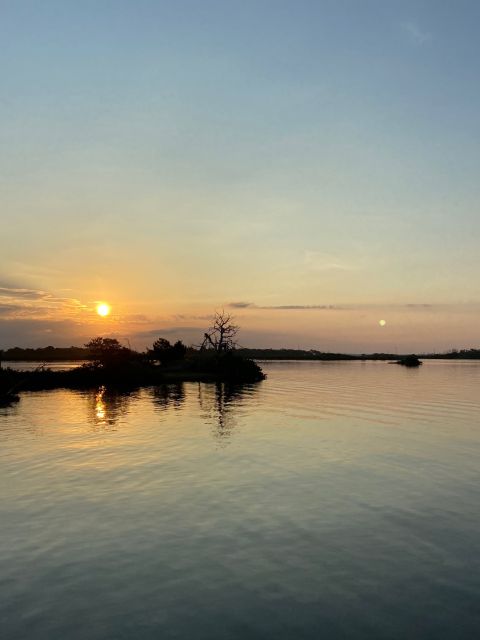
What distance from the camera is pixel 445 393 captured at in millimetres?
77438

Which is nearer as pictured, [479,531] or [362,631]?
[362,631]

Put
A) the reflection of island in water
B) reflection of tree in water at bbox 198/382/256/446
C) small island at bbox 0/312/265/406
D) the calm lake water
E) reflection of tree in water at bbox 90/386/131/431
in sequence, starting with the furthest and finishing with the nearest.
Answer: small island at bbox 0/312/265/406 < reflection of tree in water at bbox 90/386/131/431 < the reflection of island in water < reflection of tree in water at bbox 198/382/256/446 < the calm lake water

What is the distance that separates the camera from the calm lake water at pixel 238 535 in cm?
1210

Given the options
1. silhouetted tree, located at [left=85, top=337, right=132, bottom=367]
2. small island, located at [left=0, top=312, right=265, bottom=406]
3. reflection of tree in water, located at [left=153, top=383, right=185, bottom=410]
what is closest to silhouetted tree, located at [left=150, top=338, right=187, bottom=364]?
small island, located at [left=0, top=312, right=265, bottom=406]

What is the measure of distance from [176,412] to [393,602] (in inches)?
1598

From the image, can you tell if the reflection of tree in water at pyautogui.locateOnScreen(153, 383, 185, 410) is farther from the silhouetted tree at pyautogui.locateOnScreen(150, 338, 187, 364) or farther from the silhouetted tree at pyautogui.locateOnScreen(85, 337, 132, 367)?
the silhouetted tree at pyautogui.locateOnScreen(150, 338, 187, 364)

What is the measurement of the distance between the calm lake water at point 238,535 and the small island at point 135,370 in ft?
127

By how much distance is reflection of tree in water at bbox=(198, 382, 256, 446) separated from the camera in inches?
1592

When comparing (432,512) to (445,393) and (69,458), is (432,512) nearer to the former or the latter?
(69,458)

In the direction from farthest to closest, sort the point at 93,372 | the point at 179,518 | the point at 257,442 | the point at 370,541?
the point at 93,372 < the point at 257,442 < the point at 179,518 < the point at 370,541

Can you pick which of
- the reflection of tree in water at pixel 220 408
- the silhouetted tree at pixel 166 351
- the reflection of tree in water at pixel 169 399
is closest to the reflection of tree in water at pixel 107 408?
the reflection of tree in water at pixel 169 399

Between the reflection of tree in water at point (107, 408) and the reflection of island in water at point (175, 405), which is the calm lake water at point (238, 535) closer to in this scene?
the reflection of island in water at point (175, 405)

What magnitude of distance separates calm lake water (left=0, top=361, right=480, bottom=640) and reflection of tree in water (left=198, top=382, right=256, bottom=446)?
5.07 ft

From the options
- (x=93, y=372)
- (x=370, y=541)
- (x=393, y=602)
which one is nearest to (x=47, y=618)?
(x=393, y=602)
